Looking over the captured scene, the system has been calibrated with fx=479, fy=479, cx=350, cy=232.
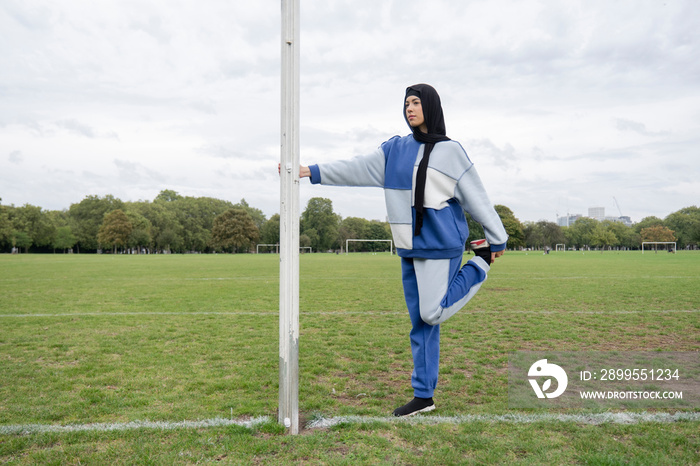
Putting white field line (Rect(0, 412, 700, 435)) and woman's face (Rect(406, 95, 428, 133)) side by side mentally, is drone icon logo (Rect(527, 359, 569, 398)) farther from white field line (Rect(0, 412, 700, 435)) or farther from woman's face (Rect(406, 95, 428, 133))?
woman's face (Rect(406, 95, 428, 133))

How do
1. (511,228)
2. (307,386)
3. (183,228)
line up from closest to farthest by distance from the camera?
(307,386)
(511,228)
(183,228)

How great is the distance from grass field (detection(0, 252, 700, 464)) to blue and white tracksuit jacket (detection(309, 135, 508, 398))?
2.20ft

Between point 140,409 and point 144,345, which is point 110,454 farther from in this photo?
point 144,345

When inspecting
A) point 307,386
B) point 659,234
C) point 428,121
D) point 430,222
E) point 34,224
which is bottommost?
point 307,386

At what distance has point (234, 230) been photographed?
8956 centimetres

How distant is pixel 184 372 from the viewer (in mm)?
4805

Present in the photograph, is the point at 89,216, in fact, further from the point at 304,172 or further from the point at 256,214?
the point at 304,172

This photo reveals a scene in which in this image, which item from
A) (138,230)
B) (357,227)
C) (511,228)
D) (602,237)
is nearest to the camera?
(511,228)

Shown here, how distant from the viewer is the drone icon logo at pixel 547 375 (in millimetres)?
4070

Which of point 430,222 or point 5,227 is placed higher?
point 5,227

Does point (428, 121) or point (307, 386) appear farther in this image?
point (307, 386)

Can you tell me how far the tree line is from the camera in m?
78.9

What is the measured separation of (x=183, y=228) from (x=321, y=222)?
27.6 metres

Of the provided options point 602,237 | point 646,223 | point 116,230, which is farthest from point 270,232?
point 646,223
